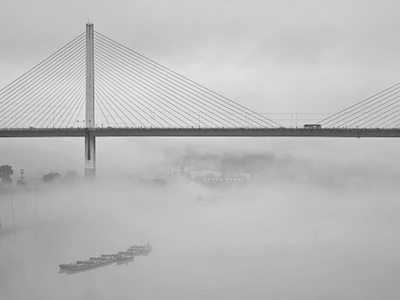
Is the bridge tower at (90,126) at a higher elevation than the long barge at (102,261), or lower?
higher

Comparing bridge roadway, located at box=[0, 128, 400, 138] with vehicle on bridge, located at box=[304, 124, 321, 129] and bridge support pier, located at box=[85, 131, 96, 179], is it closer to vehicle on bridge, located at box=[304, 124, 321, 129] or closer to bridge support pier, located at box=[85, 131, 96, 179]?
vehicle on bridge, located at box=[304, 124, 321, 129]

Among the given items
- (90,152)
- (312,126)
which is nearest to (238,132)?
(312,126)

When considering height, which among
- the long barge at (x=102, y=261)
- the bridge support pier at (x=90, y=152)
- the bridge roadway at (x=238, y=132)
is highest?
the bridge roadway at (x=238, y=132)

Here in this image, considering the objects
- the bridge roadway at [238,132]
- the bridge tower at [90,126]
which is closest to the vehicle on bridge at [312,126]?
the bridge roadway at [238,132]

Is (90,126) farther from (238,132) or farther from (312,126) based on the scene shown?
(312,126)

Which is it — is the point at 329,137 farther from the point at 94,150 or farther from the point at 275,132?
the point at 94,150

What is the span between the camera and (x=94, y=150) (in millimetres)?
31062

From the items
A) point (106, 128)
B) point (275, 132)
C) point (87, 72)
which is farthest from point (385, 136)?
point (87, 72)

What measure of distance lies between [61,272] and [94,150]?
6754 mm

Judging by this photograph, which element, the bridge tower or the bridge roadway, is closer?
the bridge roadway

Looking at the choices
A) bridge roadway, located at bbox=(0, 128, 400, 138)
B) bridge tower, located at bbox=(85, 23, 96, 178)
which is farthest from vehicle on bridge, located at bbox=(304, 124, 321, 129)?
bridge tower, located at bbox=(85, 23, 96, 178)

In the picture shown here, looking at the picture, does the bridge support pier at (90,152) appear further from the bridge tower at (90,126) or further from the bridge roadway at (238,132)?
the bridge roadway at (238,132)

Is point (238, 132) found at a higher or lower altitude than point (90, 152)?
higher

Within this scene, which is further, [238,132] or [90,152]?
[90,152]
